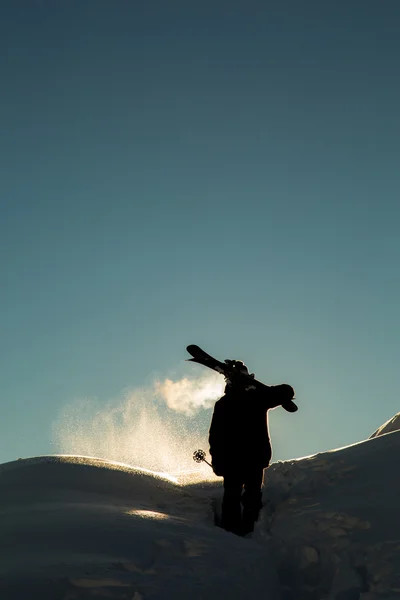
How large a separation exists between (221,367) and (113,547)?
4.24 meters

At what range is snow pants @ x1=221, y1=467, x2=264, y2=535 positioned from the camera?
27.0 feet

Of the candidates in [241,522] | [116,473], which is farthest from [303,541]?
[116,473]

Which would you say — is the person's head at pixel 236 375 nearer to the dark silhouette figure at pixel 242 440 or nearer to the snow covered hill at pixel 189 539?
the dark silhouette figure at pixel 242 440

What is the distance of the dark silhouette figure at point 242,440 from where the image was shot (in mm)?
8602

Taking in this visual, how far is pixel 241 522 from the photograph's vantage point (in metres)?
8.30

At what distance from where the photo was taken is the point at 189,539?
266 inches

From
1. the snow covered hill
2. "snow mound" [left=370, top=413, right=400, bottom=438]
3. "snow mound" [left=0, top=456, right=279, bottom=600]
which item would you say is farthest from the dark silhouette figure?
"snow mound" [left=370, top=413, right=400, bottom=438]

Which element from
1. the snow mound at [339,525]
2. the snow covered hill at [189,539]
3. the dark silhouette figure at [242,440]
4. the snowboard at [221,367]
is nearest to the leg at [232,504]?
the dark silhouette figure at [242,440]

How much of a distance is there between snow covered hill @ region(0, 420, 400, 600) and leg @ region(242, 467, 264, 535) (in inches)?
6.2

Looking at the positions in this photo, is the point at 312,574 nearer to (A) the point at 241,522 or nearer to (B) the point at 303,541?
(B) the point at 303,541

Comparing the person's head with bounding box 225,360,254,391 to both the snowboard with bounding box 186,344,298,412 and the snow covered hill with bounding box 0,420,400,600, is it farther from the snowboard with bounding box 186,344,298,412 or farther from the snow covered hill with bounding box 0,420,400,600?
the snow covered hill with bounding box 0,420,400,600

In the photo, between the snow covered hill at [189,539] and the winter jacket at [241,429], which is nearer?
the snow covered hill at [189,539]

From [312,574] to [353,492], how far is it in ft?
6.51

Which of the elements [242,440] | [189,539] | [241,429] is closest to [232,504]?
[242,440]
